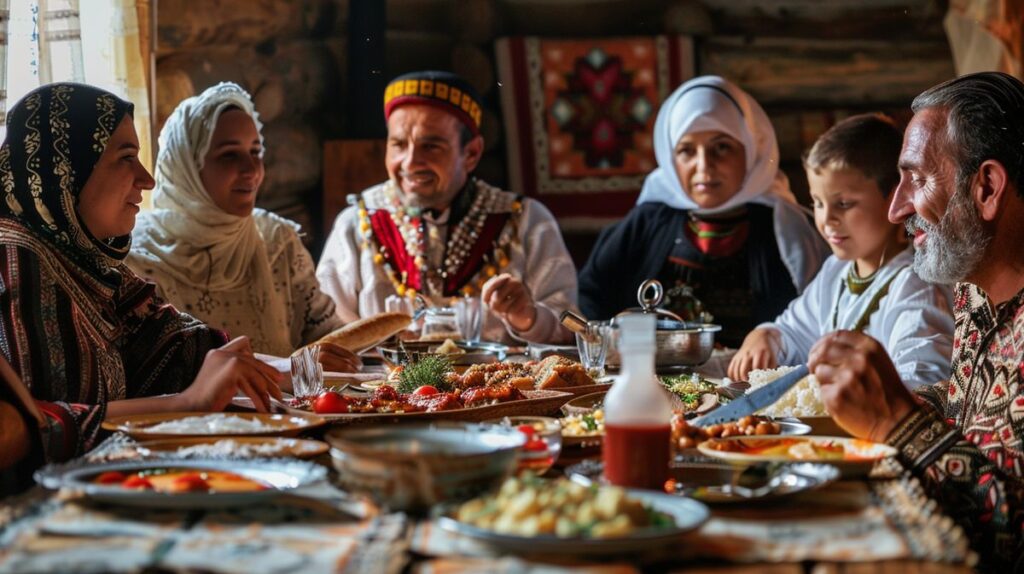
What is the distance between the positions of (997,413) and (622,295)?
3.78 metres

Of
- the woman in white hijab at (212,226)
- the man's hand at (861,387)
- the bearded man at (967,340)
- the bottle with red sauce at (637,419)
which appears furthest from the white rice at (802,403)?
the woman in white hijab at (212,226)

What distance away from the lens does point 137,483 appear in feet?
6.22

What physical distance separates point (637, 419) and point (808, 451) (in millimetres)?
552

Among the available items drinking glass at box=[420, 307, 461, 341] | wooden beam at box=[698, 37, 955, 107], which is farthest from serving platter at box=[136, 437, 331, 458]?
wooden beam at box=[698, 37, 955, 107]

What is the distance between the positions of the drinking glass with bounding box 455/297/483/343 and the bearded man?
5.56 feet

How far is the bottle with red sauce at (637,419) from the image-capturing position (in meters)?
1.82

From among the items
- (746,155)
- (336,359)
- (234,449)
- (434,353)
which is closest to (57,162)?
(336,359)

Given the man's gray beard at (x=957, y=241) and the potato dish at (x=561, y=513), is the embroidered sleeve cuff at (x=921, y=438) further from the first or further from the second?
the potato dish at (x=561, y=513)

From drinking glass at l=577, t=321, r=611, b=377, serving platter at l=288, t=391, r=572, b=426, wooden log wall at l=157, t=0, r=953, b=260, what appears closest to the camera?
serving platter at l=288, t=391, r=572, b=426

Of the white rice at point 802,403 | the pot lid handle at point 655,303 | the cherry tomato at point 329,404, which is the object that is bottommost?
the white rice at point 802,403

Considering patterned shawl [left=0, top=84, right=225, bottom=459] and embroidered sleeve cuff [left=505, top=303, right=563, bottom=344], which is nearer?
patterned shawl [left=0, top=84, right=225, bottom=459]

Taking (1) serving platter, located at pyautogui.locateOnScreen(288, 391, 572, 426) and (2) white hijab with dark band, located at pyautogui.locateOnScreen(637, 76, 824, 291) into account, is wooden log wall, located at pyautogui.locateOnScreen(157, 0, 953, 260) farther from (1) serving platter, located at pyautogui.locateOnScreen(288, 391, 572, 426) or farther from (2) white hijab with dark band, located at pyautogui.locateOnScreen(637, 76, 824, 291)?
(1) serving platter, located at pyautogui.locateOnScreen(288, 391, 572, 426)

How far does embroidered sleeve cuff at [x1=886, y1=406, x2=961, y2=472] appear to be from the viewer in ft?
7.57

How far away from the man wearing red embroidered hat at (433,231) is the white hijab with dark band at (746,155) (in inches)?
29.1
